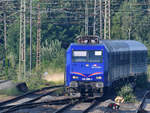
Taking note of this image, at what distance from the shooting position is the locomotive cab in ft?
59.5

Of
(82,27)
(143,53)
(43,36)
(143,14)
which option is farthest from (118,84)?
(143,14)

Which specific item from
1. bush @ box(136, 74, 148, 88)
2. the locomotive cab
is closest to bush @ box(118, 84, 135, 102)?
the locomotive cab

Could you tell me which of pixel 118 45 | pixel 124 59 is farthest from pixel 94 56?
pixel 124 59

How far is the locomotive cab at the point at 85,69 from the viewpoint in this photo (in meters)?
18.1

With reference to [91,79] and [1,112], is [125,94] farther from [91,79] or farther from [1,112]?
[1,112]

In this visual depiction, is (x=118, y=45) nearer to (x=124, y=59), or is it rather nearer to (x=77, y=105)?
(x=124, y=59)

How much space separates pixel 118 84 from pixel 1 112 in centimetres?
927

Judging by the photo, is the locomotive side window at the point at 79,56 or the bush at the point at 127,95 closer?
the bush at the point at 127,95

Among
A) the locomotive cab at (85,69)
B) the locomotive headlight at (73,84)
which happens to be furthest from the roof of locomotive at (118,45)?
the locomotive headlight at (73,84)

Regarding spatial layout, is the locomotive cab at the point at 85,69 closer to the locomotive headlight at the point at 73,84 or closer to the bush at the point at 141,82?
the locomotive headlight at the point at 73,84

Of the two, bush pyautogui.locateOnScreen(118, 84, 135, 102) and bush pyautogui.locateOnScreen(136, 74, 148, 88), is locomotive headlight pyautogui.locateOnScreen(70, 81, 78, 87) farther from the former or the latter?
bush pyautogui.locateOnScreen(136, 74, 148, 88)

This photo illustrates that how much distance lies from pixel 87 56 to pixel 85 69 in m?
0.66

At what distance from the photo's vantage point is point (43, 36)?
185 feet

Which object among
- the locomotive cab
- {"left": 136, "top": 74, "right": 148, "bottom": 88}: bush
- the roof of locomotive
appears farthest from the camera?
{"left": 136, "top": 74, "right": 148, "bottom": 88}: bush
